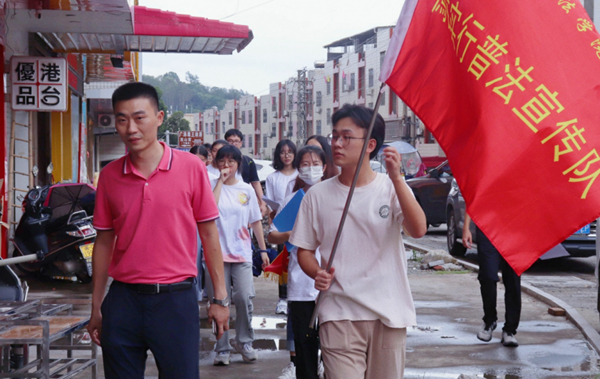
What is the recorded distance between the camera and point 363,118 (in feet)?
12.6

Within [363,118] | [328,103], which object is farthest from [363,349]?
[328,103]

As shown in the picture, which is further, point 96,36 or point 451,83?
point 96,36

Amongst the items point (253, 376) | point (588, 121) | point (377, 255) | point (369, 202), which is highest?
point (588, 121)

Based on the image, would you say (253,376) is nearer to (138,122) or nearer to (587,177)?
(138,122)

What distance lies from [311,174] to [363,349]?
7.54ft

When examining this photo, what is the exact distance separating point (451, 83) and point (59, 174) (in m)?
15.0

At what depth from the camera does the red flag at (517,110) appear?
10.3 feet

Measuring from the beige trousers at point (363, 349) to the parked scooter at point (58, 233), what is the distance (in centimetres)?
783

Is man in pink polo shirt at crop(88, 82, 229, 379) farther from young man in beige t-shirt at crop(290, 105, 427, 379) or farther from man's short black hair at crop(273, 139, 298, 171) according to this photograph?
man's short black hair at crop(273, 139, 298, 171)

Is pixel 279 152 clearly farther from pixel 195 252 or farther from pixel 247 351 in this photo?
pixel 195 252

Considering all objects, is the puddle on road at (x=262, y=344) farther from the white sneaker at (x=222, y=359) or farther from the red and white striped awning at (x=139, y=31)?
the red and white striped awning at (x=139, y=31)

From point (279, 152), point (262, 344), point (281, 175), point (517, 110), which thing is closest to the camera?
point (517, 110)

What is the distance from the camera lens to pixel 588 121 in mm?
3184

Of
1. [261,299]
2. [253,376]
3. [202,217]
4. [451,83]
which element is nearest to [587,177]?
[451,83]
